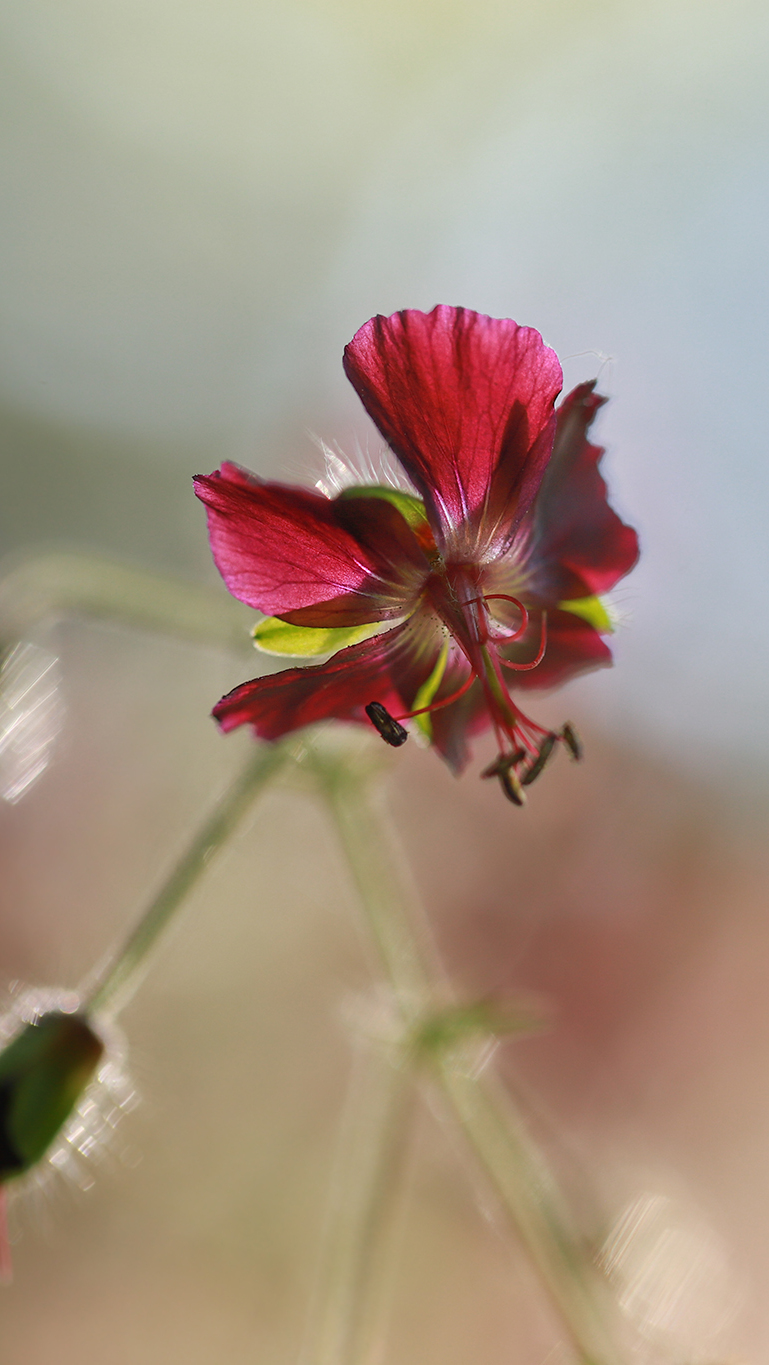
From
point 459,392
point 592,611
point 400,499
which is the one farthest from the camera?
point 592,611

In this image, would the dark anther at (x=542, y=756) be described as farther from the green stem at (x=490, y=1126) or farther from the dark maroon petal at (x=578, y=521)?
the green stem at (x=490, y=1126)

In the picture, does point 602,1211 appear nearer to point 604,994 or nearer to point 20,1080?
point 20,1080

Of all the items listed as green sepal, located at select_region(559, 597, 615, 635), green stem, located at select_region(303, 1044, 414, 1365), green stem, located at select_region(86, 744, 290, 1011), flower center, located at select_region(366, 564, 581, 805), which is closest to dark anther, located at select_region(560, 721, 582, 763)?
flower center, located at select_region(366, 564, 581, 805)

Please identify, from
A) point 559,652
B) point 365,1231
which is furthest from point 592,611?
point 365,1231

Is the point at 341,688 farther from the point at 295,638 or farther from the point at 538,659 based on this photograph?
the point at 538,659

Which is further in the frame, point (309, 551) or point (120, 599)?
point (120, 599)

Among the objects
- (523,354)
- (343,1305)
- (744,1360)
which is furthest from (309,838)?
(523,354)

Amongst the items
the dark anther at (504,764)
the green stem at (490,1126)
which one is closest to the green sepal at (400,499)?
the dark anther at (504,764)
